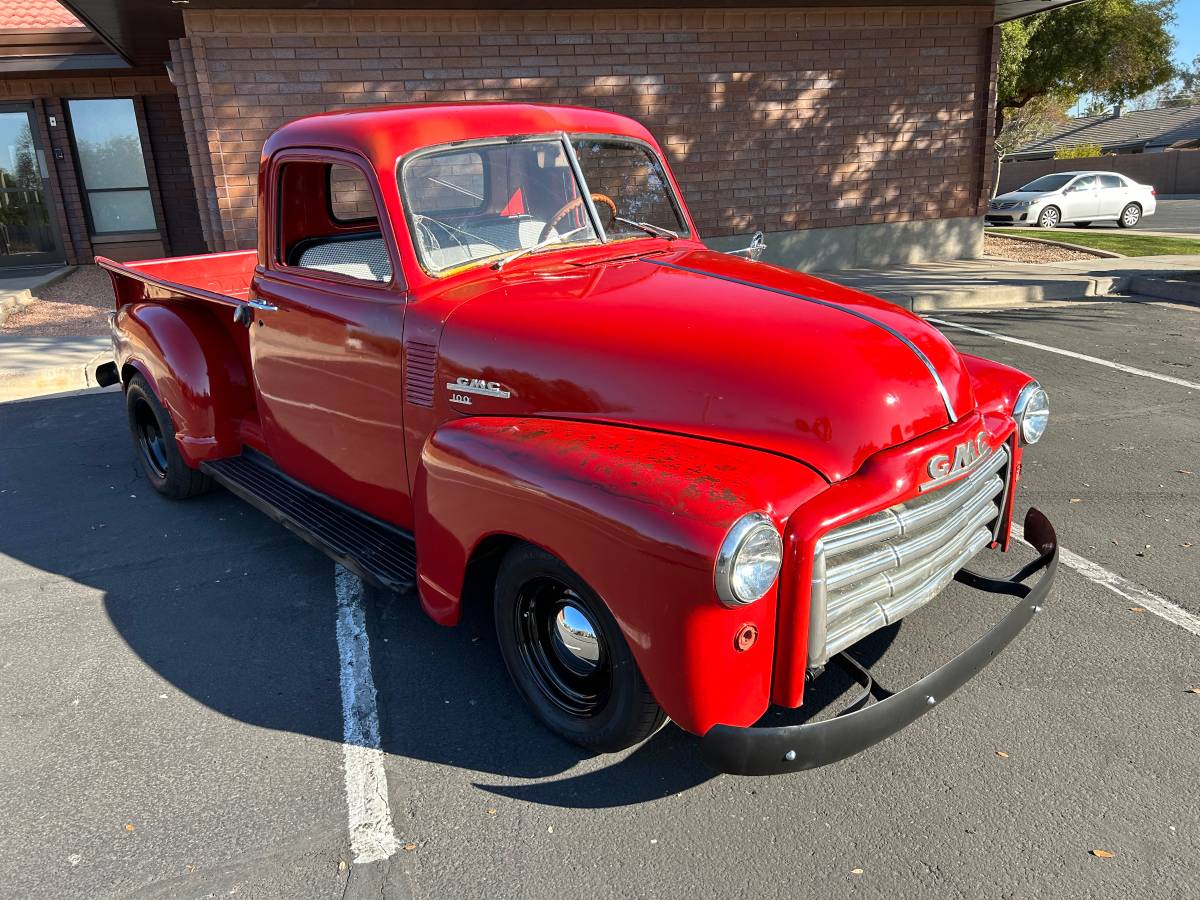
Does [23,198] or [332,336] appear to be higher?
[23,198]

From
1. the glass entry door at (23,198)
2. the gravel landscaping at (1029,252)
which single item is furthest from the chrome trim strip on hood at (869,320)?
the glass entry door at (23,198)

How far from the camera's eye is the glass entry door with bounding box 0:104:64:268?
14.2 metres

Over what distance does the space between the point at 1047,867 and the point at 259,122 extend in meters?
9.99

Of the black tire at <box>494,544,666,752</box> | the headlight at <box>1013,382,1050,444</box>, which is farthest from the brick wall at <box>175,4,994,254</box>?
the headlight at <box>1013,382,1050,444</box>

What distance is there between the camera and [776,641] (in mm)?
2371

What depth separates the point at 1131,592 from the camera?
12.2 ft

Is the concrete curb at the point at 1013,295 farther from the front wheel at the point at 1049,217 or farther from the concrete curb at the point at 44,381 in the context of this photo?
the front wheel at the point at 1049,217

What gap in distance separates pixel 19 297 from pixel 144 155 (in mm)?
4334

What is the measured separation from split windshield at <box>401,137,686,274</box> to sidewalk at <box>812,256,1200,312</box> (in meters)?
7.03

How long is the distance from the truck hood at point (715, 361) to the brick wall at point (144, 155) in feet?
43.9

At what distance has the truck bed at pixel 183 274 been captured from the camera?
17.1 ft

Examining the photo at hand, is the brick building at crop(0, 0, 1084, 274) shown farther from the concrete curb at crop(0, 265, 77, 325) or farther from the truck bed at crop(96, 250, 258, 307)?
the truck bed at crop(96, 250, 258, 307)

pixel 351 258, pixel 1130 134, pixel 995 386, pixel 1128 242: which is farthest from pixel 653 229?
pixel 1130 134

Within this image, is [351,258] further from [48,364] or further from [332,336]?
[48,364]
